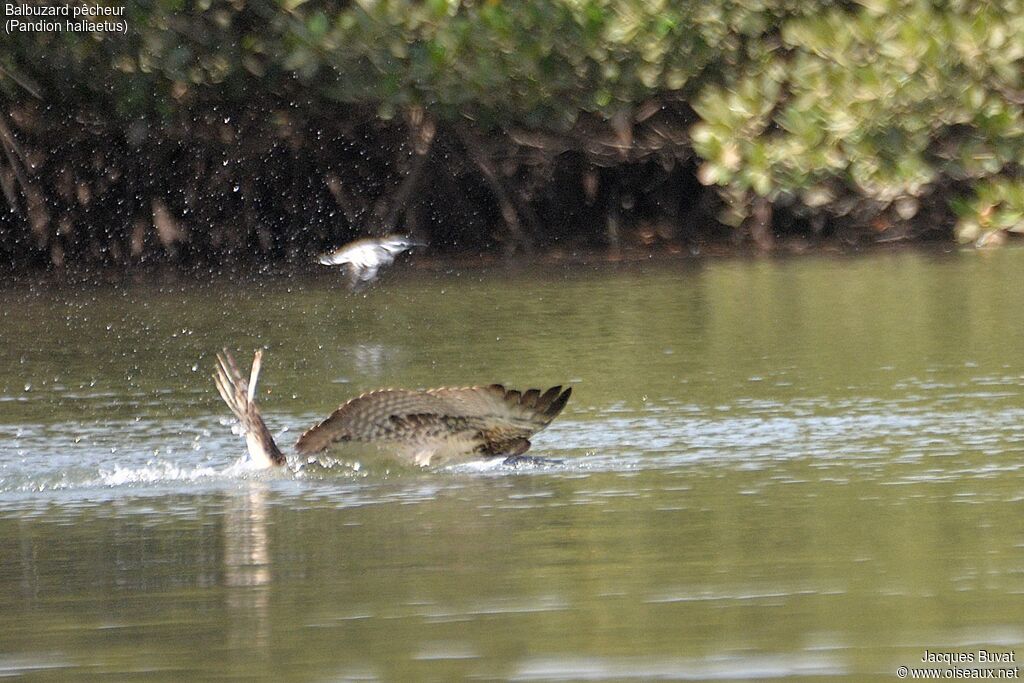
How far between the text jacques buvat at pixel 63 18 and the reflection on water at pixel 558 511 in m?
5.59

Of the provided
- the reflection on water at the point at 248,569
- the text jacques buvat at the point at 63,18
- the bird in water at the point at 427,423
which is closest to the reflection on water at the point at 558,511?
the reflection on water at the point at 248,569

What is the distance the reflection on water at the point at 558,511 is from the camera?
5.23 meters

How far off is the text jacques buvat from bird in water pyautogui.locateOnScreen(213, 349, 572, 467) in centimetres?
1133

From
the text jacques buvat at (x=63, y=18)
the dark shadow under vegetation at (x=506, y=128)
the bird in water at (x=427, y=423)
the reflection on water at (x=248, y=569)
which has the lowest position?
the reflection on water at (x=248, y=569)

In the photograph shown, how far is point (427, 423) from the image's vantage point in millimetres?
7801

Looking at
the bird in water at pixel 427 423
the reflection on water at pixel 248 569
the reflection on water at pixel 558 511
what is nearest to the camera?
the reflection on water at pixel 558 511

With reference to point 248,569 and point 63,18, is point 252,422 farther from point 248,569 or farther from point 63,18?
point 63,18

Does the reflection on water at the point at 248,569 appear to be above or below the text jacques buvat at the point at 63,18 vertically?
below

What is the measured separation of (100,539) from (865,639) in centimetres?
287

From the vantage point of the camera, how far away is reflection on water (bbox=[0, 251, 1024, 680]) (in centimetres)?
523

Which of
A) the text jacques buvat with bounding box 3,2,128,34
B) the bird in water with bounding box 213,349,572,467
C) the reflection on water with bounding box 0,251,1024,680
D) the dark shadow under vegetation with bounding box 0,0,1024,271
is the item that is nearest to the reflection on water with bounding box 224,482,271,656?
the reflection on water with bounding box 0,251,1024,680

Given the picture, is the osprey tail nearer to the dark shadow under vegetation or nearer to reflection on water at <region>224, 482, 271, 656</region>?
reflection on water at <region>224, 482, 271, 656</region>

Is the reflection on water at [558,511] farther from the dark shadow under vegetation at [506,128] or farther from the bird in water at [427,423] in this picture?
the dark shadow under vegetation at [506,128]

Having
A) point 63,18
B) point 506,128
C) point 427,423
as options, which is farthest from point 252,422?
point 506,128
